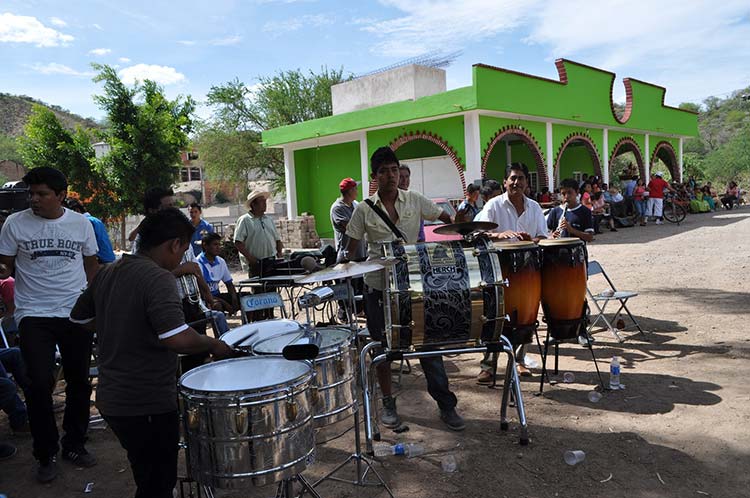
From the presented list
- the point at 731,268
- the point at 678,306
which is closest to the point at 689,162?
the point at 731,268

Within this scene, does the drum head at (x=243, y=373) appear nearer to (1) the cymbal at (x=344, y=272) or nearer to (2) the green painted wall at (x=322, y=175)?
(1) the cymbal at (x=344, y=272)

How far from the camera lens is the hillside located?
80125 millimetres

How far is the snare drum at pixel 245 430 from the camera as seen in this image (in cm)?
257

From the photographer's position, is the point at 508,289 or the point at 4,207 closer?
the point at 508,289

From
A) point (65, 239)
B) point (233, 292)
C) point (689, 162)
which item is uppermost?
point (689, 162)

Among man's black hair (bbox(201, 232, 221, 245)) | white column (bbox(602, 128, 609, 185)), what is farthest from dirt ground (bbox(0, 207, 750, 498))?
white column (bbox(602, 128, 609, 185))

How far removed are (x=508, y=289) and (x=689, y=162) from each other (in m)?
38.4

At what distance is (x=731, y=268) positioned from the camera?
1024 cm

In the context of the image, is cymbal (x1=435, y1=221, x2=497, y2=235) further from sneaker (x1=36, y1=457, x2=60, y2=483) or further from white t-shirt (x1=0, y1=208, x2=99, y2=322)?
sneaker (x1=36, y1=457, x2=60, y2=483)

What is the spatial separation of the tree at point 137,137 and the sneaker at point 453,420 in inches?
695

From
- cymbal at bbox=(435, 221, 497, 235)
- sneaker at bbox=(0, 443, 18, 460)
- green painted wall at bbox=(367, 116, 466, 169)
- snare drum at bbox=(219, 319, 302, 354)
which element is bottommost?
sneaker at bbox=(0, 443, 18, 460)

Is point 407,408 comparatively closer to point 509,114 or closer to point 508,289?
point 508,289

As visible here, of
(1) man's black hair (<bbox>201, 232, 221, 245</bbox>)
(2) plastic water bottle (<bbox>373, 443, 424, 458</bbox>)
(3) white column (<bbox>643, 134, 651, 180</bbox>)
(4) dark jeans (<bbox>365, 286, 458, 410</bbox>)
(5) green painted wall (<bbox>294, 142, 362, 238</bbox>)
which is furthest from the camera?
(3) white column (<bbox>643, 134, 651, 180</bbox>)

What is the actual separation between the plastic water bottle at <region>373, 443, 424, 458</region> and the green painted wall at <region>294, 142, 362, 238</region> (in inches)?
674
